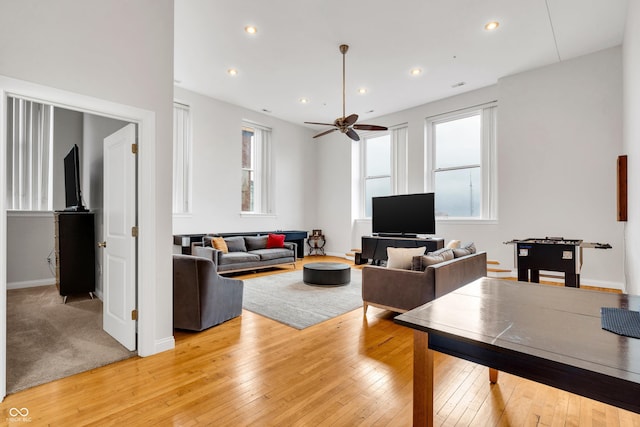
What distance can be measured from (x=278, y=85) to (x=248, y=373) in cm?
537

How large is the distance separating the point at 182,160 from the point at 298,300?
417cm

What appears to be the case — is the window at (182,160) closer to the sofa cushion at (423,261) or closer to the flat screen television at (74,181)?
the flat screen television at (74,181)

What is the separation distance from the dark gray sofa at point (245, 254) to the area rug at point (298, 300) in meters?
0.51

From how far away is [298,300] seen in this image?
4.27m

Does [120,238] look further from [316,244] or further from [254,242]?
[316,244]

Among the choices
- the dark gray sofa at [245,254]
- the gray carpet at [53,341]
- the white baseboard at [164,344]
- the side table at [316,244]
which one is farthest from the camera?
the side table at [316,244]

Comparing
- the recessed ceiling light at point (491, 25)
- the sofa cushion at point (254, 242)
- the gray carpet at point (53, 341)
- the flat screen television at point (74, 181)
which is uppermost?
the recessed ceiling light at point (491, 25)

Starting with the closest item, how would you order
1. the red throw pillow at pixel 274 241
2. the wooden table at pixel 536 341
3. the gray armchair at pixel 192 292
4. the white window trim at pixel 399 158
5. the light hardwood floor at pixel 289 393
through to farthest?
1. the wooden table at pixel 536 341
2. the light hardwood floor at pixel 289 393
3. the gray armchair at pixel 192 292
4. the red throw pillow at pixel 274 241
5. the white window trim at pixel 399 158

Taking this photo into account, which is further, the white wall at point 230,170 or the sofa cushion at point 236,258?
the white wall at point 230,170

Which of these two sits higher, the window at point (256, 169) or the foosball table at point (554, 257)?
the window at point (256, 169)

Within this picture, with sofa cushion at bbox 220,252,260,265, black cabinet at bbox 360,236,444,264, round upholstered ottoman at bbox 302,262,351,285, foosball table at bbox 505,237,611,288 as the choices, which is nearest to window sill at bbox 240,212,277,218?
sofa cushion at bbox 220,252,260,265

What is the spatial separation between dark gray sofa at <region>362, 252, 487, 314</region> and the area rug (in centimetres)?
54

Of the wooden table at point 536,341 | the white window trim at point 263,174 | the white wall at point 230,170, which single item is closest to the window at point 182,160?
the white wall at point 230,170

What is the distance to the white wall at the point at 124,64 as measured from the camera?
206cm
